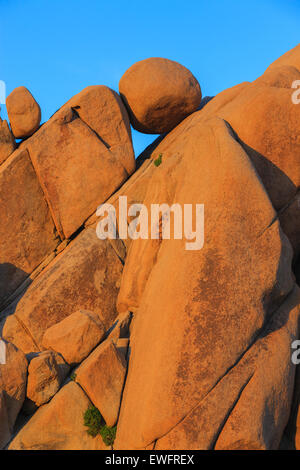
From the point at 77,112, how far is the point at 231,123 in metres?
6.28

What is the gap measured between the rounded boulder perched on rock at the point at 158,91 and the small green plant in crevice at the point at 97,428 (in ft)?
39.7

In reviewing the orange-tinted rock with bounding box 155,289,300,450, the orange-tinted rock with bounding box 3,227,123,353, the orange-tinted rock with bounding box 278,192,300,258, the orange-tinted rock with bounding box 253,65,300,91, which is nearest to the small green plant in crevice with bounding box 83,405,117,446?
the orange-tinted rock with bounding box 155,289,300,450

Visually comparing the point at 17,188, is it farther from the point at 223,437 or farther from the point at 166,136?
the point at 223,437

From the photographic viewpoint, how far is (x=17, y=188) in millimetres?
16047

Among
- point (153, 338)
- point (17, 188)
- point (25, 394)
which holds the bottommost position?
point (25, 394)

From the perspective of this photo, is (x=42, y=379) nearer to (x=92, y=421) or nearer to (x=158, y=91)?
(x=92, y=421)

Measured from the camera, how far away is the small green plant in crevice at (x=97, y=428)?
9.81 metres

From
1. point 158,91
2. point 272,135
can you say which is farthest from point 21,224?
point 272,135

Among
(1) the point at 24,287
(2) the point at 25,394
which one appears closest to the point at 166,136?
(1) the point at 24,287

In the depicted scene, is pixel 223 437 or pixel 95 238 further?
pixel 95 238

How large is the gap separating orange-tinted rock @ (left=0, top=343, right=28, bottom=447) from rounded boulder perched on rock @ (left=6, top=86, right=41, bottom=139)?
940cm

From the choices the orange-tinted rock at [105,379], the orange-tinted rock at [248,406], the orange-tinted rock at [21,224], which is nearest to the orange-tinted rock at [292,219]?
the orange-tinted rock at [248,406]

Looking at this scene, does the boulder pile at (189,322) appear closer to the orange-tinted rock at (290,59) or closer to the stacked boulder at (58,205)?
the stacked boulder at (58,205)

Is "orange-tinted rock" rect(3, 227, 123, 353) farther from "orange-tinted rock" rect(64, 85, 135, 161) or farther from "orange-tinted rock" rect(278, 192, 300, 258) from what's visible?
"orange-tinted rock" rect(278, 192, 300, 258)
